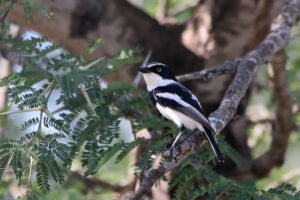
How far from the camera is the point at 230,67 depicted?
3930 millimetres

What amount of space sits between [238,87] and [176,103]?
569 mm

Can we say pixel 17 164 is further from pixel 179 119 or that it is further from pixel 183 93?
pixel 183 93

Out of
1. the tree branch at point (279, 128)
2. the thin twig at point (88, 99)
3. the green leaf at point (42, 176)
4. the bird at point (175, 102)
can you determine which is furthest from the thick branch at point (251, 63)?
the green leaf at point (42, 176)

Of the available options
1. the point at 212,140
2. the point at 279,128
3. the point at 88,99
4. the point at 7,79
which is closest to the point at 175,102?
the point at 212,140

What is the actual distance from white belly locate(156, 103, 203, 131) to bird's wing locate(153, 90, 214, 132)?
0.03 m

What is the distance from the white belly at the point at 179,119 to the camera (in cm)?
377

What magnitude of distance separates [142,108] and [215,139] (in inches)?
39.4

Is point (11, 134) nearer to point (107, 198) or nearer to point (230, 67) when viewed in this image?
point (107, 198)

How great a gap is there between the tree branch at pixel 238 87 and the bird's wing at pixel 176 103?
0.23 metres

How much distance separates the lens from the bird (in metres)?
3.48

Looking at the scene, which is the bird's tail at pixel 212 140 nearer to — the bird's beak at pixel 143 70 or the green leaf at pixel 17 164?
the bird's beak at pixel 143 70

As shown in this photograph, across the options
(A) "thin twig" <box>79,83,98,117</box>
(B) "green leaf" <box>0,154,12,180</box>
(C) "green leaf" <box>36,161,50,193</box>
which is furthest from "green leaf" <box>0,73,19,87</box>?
(C) "green leaf" <box>36,161,50,193</box>

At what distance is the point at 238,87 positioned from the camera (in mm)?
3660

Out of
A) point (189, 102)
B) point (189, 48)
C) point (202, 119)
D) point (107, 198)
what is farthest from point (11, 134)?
point (202, 119)
